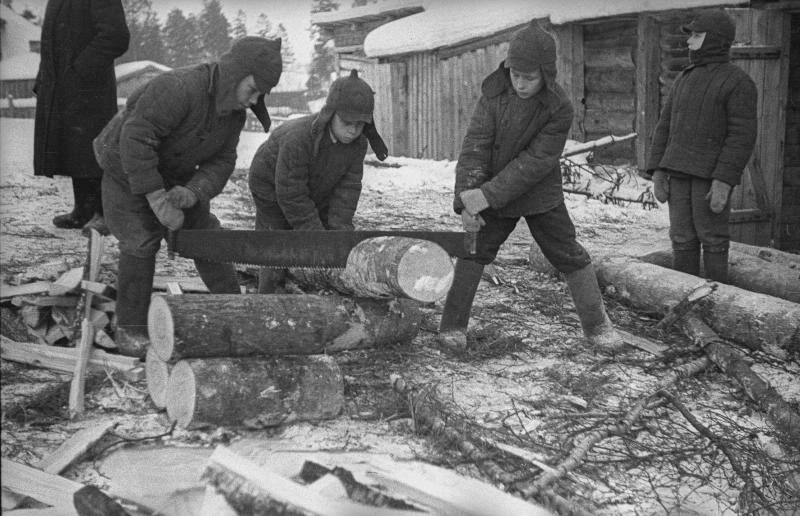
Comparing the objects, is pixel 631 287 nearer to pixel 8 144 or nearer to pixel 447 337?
pixel 447 337

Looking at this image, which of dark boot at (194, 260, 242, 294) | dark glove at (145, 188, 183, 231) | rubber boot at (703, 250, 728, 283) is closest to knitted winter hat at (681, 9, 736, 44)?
rubber boot at (703, 250, 728, 283)

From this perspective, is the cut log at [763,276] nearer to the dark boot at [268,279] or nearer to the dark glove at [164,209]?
the dark boot at [268,279]

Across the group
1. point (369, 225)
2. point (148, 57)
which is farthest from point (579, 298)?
point (148, 57)

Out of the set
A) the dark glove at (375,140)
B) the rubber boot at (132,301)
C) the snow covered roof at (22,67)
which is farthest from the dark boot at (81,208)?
the snow covered roof at (22,67)

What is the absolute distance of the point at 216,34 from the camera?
35188mm

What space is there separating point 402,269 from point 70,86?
175 inches

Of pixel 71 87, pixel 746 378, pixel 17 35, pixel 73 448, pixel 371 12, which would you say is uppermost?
pixel 371 12

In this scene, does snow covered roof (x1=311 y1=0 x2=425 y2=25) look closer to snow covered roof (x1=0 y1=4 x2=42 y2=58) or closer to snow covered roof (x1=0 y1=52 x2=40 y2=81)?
snow covered roof (x1=0 y1=4 x2=42 y2=58)

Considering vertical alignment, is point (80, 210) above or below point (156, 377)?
above

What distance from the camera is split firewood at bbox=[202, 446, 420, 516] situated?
272 centimetres

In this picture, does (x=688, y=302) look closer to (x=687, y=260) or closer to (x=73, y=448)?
(x=687, y=260)

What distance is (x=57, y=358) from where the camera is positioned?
4551mm

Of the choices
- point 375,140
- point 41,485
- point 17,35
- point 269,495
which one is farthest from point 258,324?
point 17,35

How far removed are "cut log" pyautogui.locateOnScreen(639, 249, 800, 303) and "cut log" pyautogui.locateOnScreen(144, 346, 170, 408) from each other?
15.1ft
